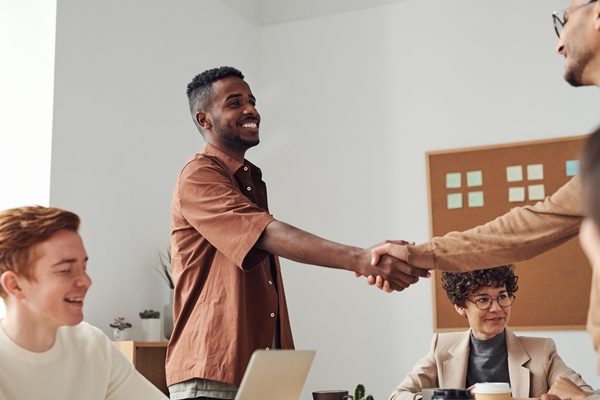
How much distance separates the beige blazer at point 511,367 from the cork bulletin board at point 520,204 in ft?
5.22

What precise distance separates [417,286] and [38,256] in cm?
313

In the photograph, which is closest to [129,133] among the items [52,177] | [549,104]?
[52,177]

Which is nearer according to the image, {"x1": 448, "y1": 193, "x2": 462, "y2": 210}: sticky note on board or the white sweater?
the white sweater

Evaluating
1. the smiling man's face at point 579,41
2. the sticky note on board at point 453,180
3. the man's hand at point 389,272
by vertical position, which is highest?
the smiling man's face at point 579,41

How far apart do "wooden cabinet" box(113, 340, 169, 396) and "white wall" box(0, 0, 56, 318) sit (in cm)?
80

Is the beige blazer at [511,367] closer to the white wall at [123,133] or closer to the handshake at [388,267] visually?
the handshake at [388,267]

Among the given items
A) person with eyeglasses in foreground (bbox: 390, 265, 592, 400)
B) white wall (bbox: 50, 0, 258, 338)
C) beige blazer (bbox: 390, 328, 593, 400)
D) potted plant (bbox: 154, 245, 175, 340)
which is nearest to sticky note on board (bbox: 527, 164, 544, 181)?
person with eyeglasses in foreground (bbox: 390, 265, 592, 400)

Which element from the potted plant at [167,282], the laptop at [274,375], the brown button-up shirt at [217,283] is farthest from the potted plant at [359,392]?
the potted plant at [167,282]

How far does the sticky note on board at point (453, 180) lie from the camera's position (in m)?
4.49

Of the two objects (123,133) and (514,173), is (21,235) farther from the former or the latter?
(514,173)

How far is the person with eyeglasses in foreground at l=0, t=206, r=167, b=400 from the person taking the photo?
1.69 metres

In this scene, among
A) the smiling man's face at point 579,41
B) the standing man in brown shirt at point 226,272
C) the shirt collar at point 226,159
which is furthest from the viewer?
the shirt collar at point 226,159

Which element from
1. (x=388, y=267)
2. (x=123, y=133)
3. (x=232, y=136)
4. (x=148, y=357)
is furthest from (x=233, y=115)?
(x=148, y=357)

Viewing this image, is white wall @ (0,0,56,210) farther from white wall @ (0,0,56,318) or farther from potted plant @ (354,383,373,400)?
potted plant @ (354,383,373,400)
